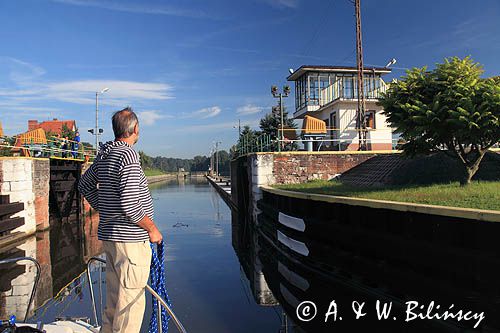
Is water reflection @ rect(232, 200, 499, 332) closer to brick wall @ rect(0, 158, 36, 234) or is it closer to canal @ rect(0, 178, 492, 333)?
canal @ rect(0, 178, 492, 333)

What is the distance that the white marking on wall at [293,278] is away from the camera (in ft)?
28.6

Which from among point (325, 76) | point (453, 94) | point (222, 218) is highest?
point (325, 76)

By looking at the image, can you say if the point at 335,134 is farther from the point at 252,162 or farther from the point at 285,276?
the point at 285,276

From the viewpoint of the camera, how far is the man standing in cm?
273

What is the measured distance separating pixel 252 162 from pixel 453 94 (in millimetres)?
9494

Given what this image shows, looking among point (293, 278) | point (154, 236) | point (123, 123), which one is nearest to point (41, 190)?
point (293, 278)

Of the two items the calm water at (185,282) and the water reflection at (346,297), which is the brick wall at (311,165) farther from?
the water reflection at (346,297)

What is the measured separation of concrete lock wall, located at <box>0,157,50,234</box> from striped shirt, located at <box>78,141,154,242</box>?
1451cm

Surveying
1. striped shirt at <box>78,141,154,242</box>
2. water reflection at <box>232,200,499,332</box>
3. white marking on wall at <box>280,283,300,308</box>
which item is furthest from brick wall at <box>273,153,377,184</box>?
striped shirt at <box>78,141,154,242</box>

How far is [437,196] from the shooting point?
7645mm

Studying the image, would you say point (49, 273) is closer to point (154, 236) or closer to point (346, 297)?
point (346, 297)

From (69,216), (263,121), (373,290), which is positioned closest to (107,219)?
(373,290)

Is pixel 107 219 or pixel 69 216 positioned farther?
pixel 69 216

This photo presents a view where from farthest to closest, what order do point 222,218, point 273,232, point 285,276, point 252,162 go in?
point 222,218 < point 252,162 < point 273,232 < point 285,276
